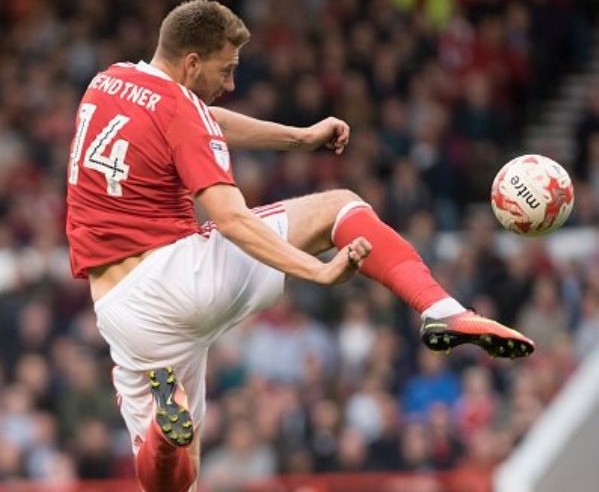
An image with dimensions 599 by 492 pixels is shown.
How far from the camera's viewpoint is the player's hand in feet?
23.5

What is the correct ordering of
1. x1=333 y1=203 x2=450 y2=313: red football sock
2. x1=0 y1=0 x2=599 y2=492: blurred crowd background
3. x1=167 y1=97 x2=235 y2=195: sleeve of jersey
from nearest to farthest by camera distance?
1. x1=167 y1=97 x2=235 y2=195: sleeve of jersey
2. x1=333 y1=203 x2=450 y2=313: red football sock
3. x1=0 y1=0 x2=599 y2=492: blurred crowd background

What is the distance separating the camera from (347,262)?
23.6 feet

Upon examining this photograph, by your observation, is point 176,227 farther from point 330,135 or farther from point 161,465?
point 161,465

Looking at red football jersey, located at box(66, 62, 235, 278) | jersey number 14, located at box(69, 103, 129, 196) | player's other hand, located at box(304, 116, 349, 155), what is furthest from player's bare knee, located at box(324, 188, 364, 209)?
jersey number 14, located at box(69, 103, 129, 196)

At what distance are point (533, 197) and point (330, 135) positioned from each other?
0.96m

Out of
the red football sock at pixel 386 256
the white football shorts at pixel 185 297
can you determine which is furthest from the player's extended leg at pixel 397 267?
the white football shorts at pixel 185 297

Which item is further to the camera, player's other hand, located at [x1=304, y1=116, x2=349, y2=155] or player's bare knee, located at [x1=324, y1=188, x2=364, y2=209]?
player's other hand, located at [x1=304, y1=116, x2=349, y2=155]

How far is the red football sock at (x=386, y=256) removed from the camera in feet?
25.4

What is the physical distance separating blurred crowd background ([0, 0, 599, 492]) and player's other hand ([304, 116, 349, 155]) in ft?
16.8

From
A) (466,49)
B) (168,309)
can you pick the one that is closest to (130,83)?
(168,309)

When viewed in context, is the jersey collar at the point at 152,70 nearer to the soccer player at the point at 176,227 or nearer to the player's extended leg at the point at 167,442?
the soccer player at the point at 176,227

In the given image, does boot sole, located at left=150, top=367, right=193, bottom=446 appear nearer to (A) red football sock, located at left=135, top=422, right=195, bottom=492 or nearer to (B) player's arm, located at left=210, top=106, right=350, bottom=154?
(A) red football sock, located at left=135, top=422, right=195, bottom=492

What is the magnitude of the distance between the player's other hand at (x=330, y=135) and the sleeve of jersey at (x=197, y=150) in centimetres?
75

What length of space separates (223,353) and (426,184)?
2.37 m
